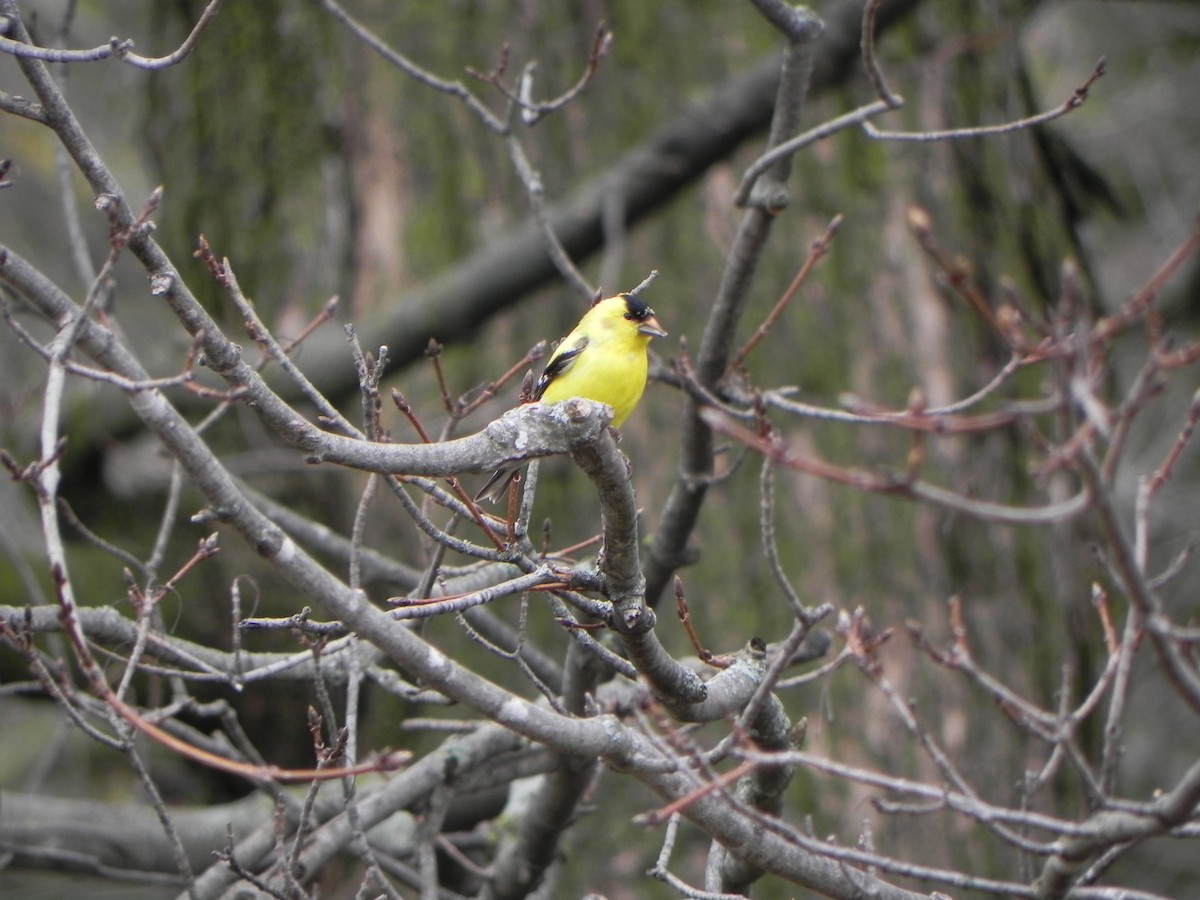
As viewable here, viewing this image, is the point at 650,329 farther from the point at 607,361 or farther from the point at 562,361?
the point at 562,361

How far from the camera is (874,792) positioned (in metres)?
5.23

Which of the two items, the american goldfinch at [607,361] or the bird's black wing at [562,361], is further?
the bird's black wing at [562,361]

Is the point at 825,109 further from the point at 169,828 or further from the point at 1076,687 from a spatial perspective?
the point at 169,828

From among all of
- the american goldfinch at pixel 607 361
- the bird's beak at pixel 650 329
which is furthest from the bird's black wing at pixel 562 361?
the bird's beak at pixel 650 329

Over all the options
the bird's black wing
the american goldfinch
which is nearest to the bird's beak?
the american goldfinch

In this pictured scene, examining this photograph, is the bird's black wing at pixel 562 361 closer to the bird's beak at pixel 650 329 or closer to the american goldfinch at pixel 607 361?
the american goldfinch at pixel 607 361

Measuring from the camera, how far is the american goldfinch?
15.7 ft

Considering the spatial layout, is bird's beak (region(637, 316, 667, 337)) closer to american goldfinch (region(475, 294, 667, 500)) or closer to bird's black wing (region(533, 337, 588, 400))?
american goldfinch (region(475, 294, 667, 500))

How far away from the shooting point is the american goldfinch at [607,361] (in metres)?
4.78

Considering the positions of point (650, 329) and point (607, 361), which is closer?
point (607, 361)

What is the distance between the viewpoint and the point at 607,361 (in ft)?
15.9

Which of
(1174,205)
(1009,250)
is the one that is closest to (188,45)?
(1009,250)

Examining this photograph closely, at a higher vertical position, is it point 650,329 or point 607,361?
point 650,329

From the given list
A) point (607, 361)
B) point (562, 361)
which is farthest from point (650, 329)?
point (562, 361)
